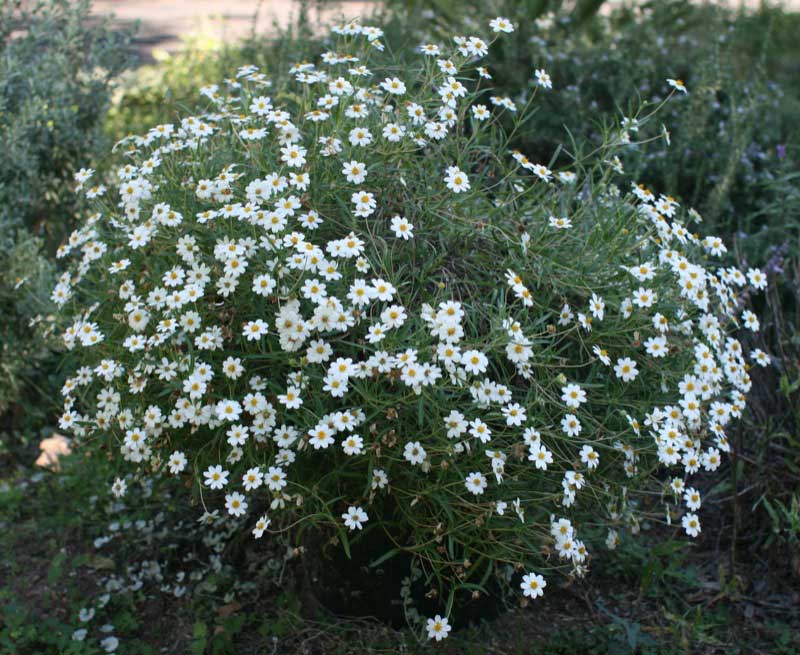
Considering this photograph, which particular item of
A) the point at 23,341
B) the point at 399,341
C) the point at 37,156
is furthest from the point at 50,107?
the point at 399,341

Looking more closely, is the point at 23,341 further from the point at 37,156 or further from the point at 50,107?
the point at 50,107

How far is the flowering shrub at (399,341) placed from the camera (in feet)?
7.65

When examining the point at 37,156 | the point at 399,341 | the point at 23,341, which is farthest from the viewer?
the point at 37,156

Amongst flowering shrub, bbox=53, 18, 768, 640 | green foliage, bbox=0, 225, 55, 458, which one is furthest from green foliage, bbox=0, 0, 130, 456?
flowering shrub, bbox=53, 18, 768, 640

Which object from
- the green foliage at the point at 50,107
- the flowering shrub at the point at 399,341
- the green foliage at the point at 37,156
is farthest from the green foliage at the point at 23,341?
the flowering shrub at the point at 399,341

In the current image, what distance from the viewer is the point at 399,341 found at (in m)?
2.31

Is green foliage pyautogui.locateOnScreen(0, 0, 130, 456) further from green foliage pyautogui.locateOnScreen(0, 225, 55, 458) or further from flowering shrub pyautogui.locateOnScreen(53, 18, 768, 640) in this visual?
flowering shrub pyautogui.locateOnScreen(53, 18, 768, 640)

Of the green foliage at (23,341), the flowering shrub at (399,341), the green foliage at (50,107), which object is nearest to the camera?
the flowering shrub at (399,341)

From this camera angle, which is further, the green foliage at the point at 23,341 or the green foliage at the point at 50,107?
the green foliage at the point at 50,107

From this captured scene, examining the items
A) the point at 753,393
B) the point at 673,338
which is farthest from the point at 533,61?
the point at 673,338

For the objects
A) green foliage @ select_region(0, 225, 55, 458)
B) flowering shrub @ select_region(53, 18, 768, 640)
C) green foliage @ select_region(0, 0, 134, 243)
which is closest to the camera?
flowering shrub @ select_region(53, 18, 768, 640)

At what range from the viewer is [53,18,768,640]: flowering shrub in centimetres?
233

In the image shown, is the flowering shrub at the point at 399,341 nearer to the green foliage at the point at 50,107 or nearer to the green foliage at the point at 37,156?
the green foliage at the point at 37,156

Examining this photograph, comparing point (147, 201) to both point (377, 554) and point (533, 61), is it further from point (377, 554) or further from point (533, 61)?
point (533, 61)
